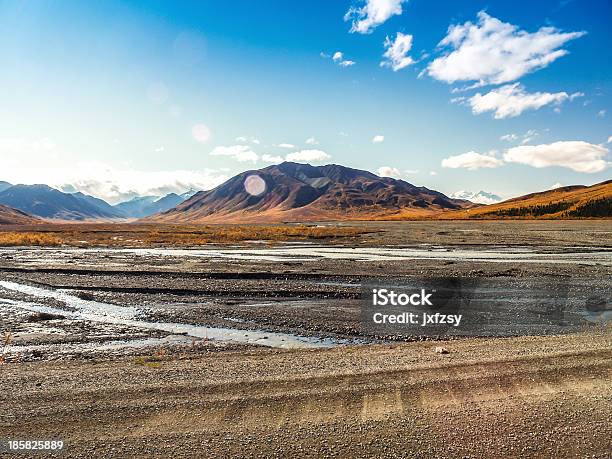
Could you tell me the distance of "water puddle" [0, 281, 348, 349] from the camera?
14.6 meters

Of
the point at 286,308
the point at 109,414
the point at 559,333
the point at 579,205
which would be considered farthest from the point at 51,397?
the point at 579,205

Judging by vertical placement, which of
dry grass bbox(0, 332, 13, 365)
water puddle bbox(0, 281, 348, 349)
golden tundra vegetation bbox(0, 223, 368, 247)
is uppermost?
golden tundra vegetation bbox(0, 223, 368, 247)

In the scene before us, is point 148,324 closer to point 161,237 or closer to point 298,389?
point 298,389

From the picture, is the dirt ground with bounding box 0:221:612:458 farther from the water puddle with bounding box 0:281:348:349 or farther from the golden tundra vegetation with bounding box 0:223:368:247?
the golden tundra vegetation with bounding box 0:223:368:247

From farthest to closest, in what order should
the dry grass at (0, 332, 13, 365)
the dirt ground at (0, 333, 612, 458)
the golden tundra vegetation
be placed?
the golden tundra vegetation < the dry grass at (0, 332, 13, 365) < the dirt ground at (0, 333, 612, 458)

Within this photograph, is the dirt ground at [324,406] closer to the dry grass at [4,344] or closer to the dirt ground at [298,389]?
the dirt ground at [298,389]

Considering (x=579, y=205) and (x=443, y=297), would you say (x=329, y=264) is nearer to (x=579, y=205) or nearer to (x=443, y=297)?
(x=443, y=297)

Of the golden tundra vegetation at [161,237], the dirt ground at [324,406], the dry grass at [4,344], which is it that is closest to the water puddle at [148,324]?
the dry grass at [4,344]

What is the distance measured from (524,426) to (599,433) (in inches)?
43.7

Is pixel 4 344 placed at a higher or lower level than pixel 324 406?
lower

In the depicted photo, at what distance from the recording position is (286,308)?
2011 centimetres

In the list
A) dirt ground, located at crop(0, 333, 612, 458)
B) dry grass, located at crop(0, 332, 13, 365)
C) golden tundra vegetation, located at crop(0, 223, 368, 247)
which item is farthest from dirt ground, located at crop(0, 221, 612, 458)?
golden tundra vegetation, located at crop(0, 223, 368, 247)

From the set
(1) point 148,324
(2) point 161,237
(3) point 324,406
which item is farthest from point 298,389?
(2) point 161,237

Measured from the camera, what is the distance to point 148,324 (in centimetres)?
1736
